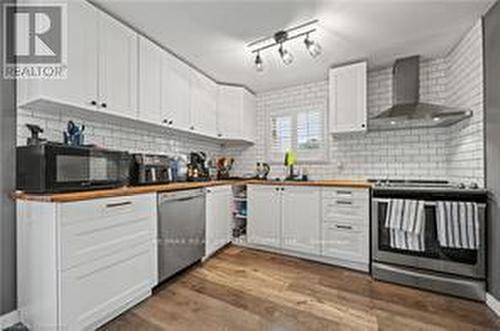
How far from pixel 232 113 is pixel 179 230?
1.93m

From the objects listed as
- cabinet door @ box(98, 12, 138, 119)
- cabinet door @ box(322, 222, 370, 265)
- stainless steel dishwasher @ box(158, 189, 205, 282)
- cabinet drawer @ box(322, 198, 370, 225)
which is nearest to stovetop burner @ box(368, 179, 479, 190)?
cabinet drawer @ box(322, 198, 370, 225)

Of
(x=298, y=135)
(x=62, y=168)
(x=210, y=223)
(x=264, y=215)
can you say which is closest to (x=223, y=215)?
(x=210, y=223)

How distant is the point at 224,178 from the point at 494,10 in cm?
333

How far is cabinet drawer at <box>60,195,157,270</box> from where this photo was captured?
135 cm

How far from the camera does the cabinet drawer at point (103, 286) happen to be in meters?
1.37

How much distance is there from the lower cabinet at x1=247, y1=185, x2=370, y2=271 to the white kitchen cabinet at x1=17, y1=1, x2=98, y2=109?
6.81 ft

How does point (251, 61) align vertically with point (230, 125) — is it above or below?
above

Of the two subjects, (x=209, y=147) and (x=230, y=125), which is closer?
(x=230, y=125)

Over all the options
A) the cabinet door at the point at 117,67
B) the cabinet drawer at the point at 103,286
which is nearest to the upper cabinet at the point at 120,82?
the cabinet door at the point at 117,67

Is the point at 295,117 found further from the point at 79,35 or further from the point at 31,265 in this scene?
the point at 31,265

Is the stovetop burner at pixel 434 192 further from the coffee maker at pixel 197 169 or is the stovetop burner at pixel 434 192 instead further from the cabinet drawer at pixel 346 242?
the coffee maker at pixel 197 169

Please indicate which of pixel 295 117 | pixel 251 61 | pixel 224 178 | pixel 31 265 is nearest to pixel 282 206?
pixel 224 178

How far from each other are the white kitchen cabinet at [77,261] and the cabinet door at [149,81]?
0.92 m

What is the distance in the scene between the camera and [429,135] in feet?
8.92
